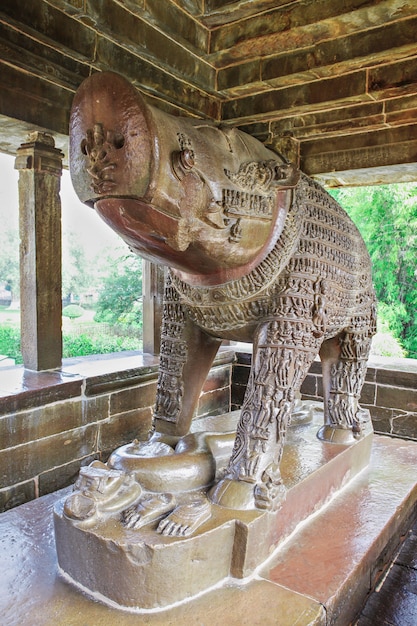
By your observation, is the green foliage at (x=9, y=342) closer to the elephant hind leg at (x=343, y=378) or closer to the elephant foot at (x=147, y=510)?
the elephant hind leg at (x=343, y=378)

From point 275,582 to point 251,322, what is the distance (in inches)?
32.8

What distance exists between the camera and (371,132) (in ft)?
11.5

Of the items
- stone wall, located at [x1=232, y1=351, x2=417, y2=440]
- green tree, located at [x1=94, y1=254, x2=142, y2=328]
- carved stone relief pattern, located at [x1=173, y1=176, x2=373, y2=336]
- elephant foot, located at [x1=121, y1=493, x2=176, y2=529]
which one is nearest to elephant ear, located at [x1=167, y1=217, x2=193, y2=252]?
carved stone relief pattern, located at [x1=173, y1=176, x2=373, y2=336]

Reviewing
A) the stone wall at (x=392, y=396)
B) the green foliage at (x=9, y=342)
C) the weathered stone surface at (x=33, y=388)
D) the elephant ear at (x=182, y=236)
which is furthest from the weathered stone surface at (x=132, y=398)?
the green foliage at (x=9, y=342)

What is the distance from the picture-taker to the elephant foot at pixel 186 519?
1.30 meters

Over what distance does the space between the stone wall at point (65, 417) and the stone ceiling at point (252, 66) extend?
149 centimetres

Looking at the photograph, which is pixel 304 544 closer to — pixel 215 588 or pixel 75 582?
pixel 215 588

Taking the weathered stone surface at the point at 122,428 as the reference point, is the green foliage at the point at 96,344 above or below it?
below

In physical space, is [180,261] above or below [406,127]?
below

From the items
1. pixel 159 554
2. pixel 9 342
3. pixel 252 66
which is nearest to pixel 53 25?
pixel 252 66

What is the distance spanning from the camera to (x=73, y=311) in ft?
35.2

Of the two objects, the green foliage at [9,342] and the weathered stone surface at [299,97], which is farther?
the green foliage at [9,342]

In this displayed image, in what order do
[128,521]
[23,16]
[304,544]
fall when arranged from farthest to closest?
[23,16], [304,544], [128,521]

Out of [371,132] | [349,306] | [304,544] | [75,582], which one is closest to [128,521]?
[75,582]
